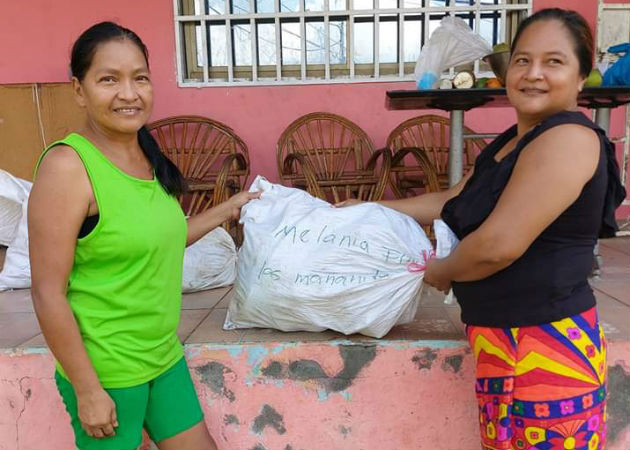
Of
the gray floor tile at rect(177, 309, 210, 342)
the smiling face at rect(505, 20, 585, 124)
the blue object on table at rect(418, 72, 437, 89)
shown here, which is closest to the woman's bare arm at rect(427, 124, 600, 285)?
the smiling face at rect(505, 20, 585, 124)

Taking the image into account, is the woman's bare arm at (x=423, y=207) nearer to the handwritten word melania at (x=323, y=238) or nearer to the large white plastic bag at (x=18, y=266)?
the handwritten word melania at (x=323, y=238)

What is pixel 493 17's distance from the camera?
348 cm

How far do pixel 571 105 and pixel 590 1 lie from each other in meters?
2.95

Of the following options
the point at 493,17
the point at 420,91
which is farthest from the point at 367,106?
the point at 420,91

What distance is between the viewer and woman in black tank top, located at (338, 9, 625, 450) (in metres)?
0.91

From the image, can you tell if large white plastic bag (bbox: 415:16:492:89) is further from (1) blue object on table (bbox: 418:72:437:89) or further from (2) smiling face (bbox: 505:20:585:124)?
(2) smiling face (bbox: 505:20:585:124)

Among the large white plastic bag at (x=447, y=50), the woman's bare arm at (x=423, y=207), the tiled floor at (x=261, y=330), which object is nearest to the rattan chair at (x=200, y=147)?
the tiled floor at (x=261, y=330)

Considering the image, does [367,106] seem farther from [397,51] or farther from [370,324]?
[370,324]

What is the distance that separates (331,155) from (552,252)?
8.30ft

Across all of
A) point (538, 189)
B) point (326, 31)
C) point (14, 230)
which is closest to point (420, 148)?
point (326, 31)

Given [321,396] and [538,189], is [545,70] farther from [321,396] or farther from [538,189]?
[321,396]

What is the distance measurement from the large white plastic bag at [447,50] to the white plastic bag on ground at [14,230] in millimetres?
2014

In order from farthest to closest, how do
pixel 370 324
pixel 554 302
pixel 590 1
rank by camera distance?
pixel 590 1 → pixel 370 324 → pixel 554 302

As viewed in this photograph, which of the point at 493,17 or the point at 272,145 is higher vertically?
the point at 493,17
